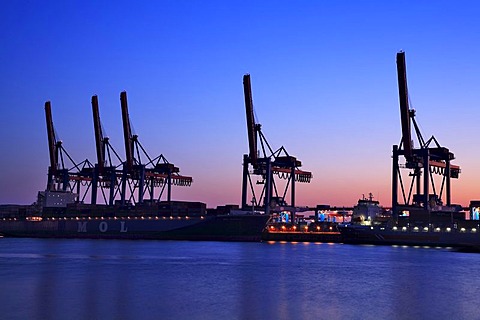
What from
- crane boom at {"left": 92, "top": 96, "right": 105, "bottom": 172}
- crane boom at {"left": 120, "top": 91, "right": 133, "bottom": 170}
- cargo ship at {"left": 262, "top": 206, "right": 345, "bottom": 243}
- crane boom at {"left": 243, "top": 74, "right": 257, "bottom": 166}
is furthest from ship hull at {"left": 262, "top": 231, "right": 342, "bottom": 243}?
crane boom at {"left": 92, "top": 96, "right": 105, "bottom": 172}

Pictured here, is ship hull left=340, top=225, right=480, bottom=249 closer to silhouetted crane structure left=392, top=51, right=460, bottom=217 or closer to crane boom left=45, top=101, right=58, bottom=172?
silhouetted crane structure left=392, top=51, right=460, bottom=217

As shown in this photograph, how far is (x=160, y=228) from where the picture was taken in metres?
122

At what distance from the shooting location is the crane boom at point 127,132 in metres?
132

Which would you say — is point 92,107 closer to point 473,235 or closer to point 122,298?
point 473,235

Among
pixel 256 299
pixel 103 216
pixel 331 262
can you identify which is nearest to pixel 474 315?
pixel 256 299

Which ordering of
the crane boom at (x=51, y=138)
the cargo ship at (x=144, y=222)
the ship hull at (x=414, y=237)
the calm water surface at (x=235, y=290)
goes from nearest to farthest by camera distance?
the calm water surface at (x=235, y=290), the ship hull at (x=414, y=237), the cargo ship at (x=144, y=222), the crane boom at (x=51, y=138)

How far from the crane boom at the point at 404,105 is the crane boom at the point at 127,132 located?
61182mm

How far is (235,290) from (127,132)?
100410 mm

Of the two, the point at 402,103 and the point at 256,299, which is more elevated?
the point at 402,103

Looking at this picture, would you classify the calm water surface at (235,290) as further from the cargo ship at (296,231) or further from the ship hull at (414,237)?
the cargo ship at (296,231)

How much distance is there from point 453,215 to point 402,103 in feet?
71.2

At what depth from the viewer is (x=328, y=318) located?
28.5m

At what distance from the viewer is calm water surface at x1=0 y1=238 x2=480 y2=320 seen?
97.3 ft

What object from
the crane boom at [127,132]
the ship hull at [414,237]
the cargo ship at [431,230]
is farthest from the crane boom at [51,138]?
the cargo ship at [431,230]
